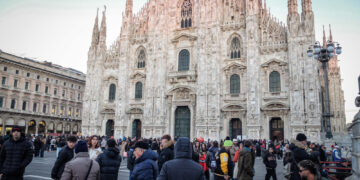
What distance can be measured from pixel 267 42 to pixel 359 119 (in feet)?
69.6

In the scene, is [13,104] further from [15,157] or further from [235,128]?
[15,157]

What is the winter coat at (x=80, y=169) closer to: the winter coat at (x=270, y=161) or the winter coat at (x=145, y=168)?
the winter coat at (x=145, y=168)

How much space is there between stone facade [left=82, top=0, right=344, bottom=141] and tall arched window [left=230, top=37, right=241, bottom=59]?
10 cm

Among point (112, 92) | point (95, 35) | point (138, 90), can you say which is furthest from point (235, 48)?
point (95, 35)

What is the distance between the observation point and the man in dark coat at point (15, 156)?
223 inches

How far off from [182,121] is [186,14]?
12.3 metres

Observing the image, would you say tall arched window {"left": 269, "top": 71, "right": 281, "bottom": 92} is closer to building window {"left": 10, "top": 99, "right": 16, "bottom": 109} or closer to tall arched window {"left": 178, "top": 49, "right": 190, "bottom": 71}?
tall arched window {"left": 178, "top": 49, "right": 190, "bottom": 71}

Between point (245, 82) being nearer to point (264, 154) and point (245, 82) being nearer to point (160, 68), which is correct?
point (160, 68)

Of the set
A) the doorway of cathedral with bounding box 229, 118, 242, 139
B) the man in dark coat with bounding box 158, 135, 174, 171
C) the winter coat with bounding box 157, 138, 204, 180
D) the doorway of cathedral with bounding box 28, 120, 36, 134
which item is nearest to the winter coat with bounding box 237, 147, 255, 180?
the man in dark coat with bounding box 158, 135, 174, 171

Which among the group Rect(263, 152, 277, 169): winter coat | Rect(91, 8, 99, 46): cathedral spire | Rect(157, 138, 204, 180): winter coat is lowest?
Rect(263, 152, 277, 169): winter coat

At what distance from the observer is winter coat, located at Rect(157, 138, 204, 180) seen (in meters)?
3.28

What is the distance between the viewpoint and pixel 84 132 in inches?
1305

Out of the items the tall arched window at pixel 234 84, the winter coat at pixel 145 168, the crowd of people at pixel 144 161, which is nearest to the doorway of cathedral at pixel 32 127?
the tall arched window at pixel 234 84

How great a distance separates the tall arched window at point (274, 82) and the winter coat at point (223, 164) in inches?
793
